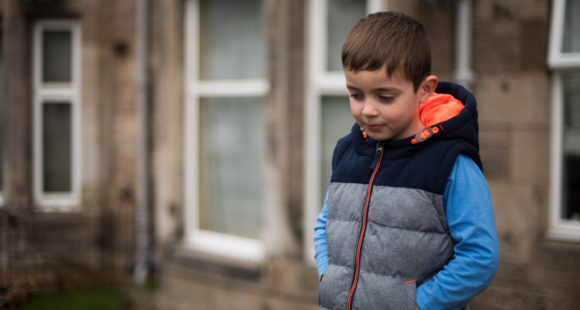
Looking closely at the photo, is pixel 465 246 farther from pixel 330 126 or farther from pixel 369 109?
pixel 330 126

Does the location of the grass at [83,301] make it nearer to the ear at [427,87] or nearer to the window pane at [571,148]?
the window pane at [571,148]

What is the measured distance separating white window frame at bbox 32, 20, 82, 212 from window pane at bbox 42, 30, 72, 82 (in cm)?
5

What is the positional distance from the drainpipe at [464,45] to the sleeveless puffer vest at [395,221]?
6.83 feet

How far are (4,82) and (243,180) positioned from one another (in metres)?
3.74

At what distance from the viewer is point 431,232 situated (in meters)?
1.57

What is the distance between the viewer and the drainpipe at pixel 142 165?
226 inches

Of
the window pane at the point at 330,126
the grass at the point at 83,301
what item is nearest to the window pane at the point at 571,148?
the window pane at the point at 330,126

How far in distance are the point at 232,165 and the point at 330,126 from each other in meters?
1.28

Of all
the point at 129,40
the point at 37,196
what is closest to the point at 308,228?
the point at 129,40

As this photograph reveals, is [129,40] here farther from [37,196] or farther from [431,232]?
[431,232]

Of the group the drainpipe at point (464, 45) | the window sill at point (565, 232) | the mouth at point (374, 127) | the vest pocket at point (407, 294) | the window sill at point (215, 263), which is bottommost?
the window sill at point (215, 263)

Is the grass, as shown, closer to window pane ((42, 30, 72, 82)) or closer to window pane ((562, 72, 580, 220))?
window pane ((42, 30, 72, 82))

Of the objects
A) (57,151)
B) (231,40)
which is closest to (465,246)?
(231,40)

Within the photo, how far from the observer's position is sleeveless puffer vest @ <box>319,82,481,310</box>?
157 cm
